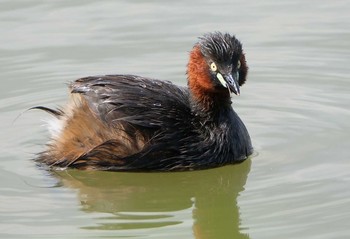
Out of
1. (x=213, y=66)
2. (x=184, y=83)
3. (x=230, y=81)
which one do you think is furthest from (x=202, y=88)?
(x=184, y=83)

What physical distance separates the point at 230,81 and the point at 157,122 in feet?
1.99

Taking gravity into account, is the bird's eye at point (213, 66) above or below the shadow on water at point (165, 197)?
above

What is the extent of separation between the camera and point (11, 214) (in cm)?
780

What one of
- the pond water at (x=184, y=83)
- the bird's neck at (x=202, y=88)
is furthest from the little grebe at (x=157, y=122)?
the pond water at (x=184, y=83)

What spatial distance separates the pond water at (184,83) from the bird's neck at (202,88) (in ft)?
1.57

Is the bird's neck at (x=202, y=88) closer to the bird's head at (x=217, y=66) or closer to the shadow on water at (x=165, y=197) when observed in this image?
the bird's head at (x=217, y=66)

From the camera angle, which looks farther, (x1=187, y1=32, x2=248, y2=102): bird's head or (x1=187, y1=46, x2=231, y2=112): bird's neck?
(x1=187, y1=46, x2=231, y2=112): bird's neck

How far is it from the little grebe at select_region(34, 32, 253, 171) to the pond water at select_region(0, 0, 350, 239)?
0.12 metres

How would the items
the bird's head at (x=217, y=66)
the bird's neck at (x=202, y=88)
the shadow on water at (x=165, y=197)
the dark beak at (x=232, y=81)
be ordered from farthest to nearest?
the bird's neck at (x=202, y=88)
the bird's head at (x=217, y=66)
the dark beak at (x=232, y=81)
the shadow on water at (x=165, y=197)

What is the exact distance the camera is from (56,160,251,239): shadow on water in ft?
25.2

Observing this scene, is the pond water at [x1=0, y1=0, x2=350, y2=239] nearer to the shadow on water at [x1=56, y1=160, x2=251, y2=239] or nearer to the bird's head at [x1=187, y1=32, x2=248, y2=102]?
the shadow on water at [x1=56, y1=160, x2=251, y2=239]

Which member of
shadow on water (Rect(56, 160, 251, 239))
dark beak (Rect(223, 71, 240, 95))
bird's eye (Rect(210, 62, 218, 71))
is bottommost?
shadow on water (Rect(56, 160, 251, 239))

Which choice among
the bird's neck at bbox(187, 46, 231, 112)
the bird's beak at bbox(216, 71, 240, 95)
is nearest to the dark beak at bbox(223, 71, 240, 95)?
the bird's beak at bbox(216, 71, 240, 95)

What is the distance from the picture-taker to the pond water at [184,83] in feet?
25.2
